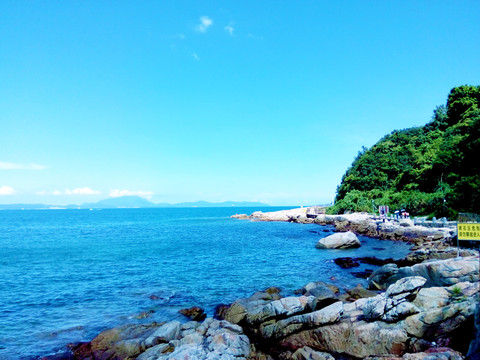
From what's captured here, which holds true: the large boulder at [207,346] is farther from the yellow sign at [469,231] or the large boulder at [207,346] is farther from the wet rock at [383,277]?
the yellow sign at [469,231]

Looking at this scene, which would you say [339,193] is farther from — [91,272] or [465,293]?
[465,293]

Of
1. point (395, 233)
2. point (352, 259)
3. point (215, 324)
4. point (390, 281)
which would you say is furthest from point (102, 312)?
point (395, 233)

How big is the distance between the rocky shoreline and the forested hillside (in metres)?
28.1

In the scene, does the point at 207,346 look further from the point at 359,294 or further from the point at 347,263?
the point at 347,263

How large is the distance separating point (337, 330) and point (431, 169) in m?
49.3

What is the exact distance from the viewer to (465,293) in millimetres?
9906

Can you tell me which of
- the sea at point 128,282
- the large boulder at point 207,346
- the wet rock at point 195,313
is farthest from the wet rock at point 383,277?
the wet rock at point 195,313

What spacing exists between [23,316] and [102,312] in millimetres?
3948

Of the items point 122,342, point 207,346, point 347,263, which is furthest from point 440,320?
point 347,263

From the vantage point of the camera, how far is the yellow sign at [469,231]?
39.0 ft

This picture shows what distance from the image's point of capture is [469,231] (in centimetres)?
1203

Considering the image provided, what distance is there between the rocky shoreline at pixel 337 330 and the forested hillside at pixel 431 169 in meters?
28.1

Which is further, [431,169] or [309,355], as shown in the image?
[431,169]

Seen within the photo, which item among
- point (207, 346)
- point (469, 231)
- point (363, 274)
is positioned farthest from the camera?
point (363, 274)
